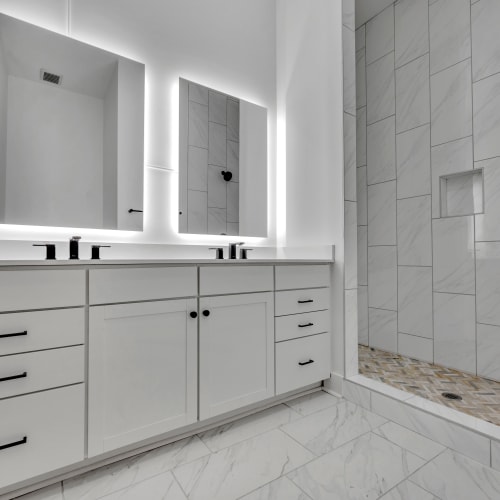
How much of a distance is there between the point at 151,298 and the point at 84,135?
1.06 meters

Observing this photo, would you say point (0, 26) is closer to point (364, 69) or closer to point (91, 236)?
point (91, 236)

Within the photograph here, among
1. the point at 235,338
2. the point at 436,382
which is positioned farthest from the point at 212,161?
the point at 436,382

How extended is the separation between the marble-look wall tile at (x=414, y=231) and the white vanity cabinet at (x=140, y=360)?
191 cm

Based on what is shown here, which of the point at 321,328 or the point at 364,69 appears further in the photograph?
the point at 364,69

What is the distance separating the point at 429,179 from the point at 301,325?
1.57 metres

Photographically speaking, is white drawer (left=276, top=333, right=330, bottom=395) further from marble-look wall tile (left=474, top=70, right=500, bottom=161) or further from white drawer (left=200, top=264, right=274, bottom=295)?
marble-look wall tile (left=474, top=70, right=500, bottom=161)

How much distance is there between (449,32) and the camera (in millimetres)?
2404

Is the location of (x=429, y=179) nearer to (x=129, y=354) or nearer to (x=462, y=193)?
(x=462, y=193)

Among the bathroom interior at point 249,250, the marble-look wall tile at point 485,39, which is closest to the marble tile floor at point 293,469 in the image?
the bathroom interior at point 249,250

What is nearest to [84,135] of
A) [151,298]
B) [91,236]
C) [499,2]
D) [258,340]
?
[91,236]

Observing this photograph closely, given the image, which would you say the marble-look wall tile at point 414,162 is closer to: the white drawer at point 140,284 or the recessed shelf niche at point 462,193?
the recessed shelf niche at point 462,193

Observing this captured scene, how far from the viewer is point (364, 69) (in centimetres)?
303

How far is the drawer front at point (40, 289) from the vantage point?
1161mm

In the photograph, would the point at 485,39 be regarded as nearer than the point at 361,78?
Yes
